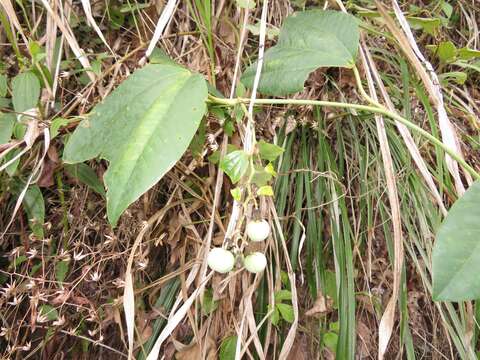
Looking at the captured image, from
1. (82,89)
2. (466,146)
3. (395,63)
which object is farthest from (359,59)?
(82,89)

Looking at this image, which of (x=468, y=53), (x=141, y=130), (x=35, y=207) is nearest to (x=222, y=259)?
(x=141, y=130)

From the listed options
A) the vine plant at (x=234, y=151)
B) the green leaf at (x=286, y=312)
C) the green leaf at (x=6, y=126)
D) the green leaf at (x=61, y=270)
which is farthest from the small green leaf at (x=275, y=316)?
the green leaf at (x=6, y=126)

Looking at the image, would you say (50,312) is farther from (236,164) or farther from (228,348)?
(236,164)

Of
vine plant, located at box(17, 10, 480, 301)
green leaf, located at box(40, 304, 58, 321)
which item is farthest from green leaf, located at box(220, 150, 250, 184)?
green leaf, located at box(40, 304, 58, 321)

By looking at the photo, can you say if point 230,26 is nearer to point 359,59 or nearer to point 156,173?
point 359,59

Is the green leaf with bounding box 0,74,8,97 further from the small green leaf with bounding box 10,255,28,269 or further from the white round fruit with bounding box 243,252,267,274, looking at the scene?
the white round fruit with bounding box 243,252,267,274

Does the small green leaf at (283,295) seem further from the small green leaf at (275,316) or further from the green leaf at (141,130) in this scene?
the green leaf at (141,130)
